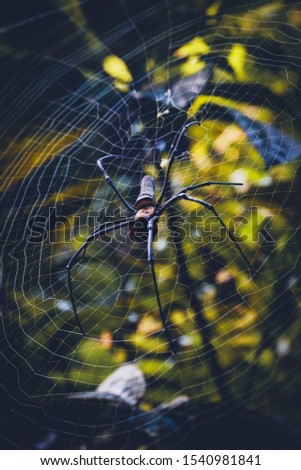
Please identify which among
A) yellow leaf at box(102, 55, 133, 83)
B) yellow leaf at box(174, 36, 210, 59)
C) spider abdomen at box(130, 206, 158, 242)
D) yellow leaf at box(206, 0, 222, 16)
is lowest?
spider abdomen at box(130, 206, 158, 242)

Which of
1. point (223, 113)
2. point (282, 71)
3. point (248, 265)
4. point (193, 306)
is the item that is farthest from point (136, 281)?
point (282, 71)

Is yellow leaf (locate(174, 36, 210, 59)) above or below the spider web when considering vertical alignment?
above

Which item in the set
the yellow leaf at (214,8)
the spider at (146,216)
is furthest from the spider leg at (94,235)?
the yellow leaf at (214,8)

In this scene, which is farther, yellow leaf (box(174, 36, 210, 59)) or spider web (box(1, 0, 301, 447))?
yellow leaf (box(174, 36, 210, 59))

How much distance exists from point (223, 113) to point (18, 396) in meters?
1.91

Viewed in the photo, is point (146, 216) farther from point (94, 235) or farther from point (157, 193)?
point (157, 193)

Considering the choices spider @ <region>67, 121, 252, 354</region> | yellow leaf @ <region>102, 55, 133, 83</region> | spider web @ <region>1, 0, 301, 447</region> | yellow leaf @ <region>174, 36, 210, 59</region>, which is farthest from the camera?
yellow leaf @ <region>102, 55, 133, 83</region>

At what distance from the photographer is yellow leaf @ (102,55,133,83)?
3107 mm

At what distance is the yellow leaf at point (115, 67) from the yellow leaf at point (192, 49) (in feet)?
1.26

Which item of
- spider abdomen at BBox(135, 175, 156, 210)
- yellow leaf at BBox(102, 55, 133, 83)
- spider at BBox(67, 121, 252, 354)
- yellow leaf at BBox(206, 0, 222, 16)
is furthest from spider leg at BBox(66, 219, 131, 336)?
yellow leaf at BBox(206, 0, 222, 16)

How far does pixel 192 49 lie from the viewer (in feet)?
9.70

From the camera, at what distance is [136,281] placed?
258 cm

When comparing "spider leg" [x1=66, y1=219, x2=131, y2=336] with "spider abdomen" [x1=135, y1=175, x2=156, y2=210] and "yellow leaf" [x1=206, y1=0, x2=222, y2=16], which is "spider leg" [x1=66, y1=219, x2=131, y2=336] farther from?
"yellow leaf" [x1=206, y1=0, x2=222, y2=16]

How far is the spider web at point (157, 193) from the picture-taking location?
214 centimetres
